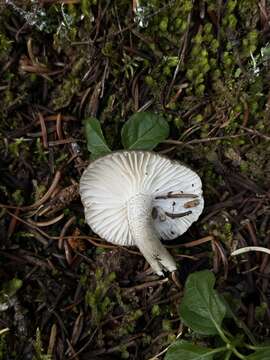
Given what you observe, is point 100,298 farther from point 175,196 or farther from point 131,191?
point 175,196

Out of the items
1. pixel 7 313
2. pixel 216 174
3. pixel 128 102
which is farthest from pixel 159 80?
pixel 7 313

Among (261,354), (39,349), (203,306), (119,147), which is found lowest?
(261,354)

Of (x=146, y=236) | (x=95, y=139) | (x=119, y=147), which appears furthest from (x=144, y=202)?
(x=95, y=139)

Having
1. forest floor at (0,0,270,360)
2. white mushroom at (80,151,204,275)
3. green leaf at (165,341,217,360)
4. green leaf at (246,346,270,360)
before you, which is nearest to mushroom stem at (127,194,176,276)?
white mushroom at (80,151,204,275)

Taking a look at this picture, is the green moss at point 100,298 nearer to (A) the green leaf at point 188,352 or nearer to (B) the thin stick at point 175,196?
(A) the green leaf at point 188,352

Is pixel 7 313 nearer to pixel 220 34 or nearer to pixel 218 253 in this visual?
pixel 218 253

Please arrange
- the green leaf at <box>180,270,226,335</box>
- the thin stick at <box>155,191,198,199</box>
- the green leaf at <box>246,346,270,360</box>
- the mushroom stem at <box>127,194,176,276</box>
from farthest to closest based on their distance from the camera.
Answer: the thin stick at <box>155,191,198,199</box> → the mushroom stem at <box>127,194,176,276</box> → the green leaf at <box>180,270,226,335</box> → the green leaf at <box>246,346,270,360</box>

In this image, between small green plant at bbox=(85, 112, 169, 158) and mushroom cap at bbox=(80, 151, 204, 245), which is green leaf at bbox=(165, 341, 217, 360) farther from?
small green plant at bbox=(85, 112, 169, 158)

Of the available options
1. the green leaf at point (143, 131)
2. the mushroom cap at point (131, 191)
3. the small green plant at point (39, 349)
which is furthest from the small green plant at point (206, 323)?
the green leaf at point (143, 131)
